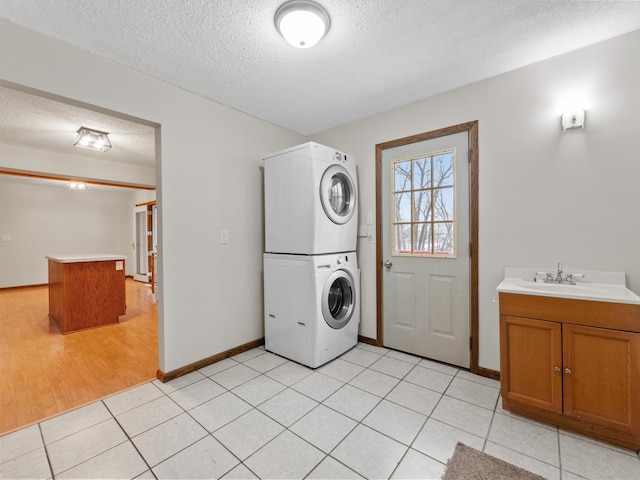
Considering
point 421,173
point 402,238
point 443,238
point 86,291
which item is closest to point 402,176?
point 421,173

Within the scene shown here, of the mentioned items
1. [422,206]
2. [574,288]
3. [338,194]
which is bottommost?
[574,288]

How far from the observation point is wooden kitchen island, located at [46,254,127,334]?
3533 millimetres

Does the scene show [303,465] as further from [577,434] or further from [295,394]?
[577,434]

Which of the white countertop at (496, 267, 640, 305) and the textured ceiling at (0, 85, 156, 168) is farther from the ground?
the textured ceiling at (0, 85, 156, 168)

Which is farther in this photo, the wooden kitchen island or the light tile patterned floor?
the wooden kitchen island

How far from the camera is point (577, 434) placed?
165 cm

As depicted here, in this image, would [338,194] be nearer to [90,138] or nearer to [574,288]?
[574,288]

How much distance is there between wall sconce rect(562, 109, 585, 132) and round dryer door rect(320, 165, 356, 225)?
1.69 meters

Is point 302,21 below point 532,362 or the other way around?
the other way around

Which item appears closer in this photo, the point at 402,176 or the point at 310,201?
the point at 310,201

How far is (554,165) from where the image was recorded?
2055mm

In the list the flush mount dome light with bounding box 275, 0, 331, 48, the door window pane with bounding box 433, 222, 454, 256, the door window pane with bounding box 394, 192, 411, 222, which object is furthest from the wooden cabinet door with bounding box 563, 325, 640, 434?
the flush mount dome light with bounding box 275, 0, 331, 48

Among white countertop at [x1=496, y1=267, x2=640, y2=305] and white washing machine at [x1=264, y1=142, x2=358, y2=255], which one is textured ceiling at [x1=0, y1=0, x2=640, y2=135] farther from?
white countertop at [x1=496, y1=267, x2=640, y2=305]

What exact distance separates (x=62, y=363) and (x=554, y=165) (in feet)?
14.8
